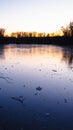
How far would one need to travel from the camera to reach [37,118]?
7.01 metres

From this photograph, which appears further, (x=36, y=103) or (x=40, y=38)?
(x=40, y=38)

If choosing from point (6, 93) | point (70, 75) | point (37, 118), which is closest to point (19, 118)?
point (37, 118)

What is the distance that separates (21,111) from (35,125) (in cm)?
124

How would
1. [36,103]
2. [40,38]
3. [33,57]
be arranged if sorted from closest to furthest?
[36,103], [33,57], [40,38]

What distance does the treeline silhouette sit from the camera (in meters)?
89.5

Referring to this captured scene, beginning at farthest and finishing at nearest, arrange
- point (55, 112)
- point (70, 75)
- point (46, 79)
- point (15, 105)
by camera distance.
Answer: point (70, 75)
point (46, 79)
point (15, 105)
point (55, 112)

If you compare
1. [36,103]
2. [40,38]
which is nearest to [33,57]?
[36,103]

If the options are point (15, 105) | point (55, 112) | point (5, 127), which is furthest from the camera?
point (15, 105)

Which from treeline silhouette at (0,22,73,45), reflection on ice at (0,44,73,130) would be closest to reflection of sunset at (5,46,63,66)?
reflection on ice at (0,44,73,130)

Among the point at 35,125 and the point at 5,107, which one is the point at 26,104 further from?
the point at 35,125

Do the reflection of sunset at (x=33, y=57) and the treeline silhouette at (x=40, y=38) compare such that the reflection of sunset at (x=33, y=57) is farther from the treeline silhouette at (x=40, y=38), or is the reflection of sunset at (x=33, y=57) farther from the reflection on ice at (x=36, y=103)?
the treeline silhouette at (x=40, y=38)

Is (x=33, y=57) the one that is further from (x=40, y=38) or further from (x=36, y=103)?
(x=40, y=38)

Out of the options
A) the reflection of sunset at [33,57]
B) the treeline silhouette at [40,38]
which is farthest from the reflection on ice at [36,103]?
the treeline silhouette at [40,38]

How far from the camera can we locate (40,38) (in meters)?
124
